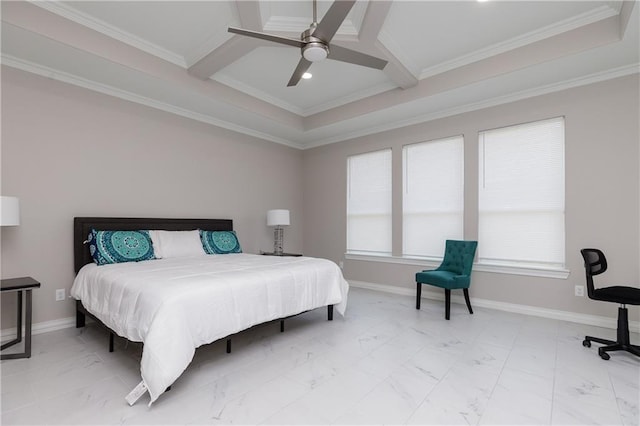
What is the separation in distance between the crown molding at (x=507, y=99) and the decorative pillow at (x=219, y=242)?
265 centimetres

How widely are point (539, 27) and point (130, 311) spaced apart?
4.41m

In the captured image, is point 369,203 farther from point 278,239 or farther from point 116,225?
point 116,225

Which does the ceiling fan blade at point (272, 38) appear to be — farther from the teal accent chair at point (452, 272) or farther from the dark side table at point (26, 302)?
the teal accent chair at point (452, 272)

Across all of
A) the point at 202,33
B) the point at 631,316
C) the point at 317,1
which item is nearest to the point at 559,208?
the point at 631,316

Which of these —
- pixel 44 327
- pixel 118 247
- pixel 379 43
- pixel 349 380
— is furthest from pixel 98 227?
pixel 379 43

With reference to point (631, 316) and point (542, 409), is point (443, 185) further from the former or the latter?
point (542, 409)

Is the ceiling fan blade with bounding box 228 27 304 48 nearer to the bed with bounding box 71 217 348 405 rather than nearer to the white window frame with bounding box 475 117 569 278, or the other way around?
the bed with bounding box 71 217 348 405

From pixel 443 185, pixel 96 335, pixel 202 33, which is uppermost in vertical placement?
pixel 202 33

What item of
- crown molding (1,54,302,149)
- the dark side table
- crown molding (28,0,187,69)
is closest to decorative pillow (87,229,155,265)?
the dark side table

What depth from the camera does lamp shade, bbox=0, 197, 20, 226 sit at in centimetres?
260

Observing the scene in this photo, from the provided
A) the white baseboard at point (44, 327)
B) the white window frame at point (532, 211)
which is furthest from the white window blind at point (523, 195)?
the white baseboard at point (44, 327)

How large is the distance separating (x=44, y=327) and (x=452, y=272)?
463cm

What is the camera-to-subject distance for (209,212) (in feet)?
15.7

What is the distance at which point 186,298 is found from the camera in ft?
7.00
